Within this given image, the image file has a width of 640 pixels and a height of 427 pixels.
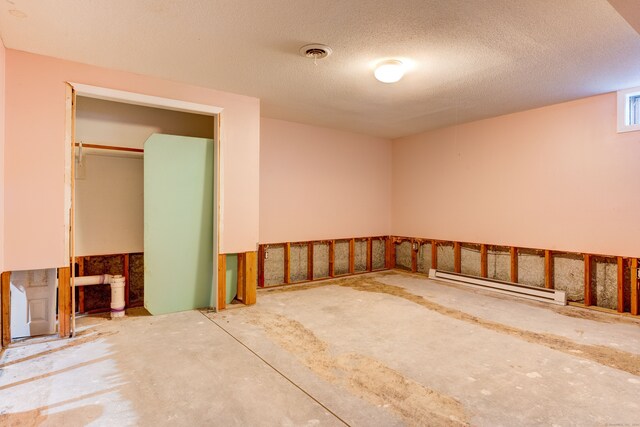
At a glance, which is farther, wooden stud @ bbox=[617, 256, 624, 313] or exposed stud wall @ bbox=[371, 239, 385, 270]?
exposed stud wall @ bbox=[371, 239, 385, 270]

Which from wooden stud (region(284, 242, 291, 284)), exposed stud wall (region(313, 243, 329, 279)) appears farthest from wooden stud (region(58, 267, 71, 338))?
exposed stud wall (region(313, 243, 329, 279))

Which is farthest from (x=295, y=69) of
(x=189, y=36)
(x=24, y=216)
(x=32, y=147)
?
(x=24, y=216)

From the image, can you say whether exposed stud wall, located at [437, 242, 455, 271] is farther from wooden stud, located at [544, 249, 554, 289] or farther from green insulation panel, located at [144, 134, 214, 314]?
green insulation panel, located at [144, 134, 214, 314]

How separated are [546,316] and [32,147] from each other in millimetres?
5673

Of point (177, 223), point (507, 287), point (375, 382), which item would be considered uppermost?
point (177, 223)

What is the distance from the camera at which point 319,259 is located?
19.9 feet

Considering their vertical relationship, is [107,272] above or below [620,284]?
above

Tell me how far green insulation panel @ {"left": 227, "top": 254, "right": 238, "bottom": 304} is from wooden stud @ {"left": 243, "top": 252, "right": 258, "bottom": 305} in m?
0.18

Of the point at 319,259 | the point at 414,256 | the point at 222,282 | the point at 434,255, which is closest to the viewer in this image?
the point at 222,282

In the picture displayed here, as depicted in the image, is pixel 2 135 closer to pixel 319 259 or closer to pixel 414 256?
pixel 319 259

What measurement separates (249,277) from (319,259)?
6.33 feet

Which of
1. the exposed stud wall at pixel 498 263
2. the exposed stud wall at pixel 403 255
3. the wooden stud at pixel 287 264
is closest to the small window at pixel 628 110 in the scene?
the exposed stud wall at pixel 498 263

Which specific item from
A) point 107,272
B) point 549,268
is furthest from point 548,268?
point 107,272

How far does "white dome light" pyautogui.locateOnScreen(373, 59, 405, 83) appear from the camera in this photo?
3295 mm
